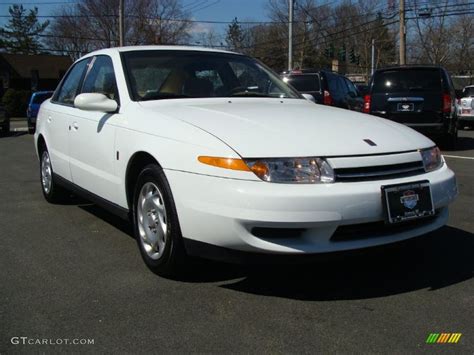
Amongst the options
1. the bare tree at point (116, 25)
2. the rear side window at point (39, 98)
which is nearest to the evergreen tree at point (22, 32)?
the bare tree at point (116, 25)

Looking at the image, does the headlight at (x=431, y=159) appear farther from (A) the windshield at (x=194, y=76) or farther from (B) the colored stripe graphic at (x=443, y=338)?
(A) the windshield at (x=194, y=76)

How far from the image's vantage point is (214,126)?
340 centimetres

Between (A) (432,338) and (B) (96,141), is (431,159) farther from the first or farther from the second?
(B) (96,141)

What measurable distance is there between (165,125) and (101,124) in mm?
992

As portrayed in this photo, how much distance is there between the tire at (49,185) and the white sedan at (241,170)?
144cm

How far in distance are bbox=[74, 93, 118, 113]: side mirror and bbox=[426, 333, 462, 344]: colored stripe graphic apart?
2690 mm

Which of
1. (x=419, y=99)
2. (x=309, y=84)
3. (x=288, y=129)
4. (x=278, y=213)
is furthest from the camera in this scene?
(x=309, y=84)

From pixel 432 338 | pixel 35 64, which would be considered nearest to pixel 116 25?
pixel 35 64

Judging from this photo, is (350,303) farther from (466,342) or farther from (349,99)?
(349,99)

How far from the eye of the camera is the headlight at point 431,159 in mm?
3625

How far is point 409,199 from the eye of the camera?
3.29 m

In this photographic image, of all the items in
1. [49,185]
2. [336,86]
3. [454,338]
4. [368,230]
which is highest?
[336,86]

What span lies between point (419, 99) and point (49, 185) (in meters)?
7.53

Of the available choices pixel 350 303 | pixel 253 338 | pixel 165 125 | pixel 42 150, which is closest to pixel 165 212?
pixel 165 125
